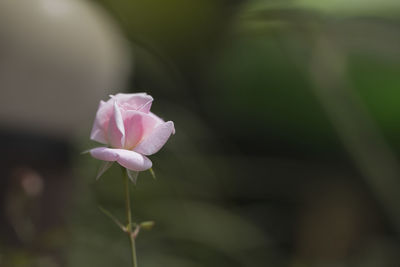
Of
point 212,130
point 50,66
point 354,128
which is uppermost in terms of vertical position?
point 50,66

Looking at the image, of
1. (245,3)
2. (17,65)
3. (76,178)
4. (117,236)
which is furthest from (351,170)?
(17,65)

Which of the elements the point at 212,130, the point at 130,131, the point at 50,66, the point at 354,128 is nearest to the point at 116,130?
the point at 130,131

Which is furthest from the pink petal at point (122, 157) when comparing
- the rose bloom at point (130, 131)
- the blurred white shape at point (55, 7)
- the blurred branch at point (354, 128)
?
the blurred branch at point (354, 128)

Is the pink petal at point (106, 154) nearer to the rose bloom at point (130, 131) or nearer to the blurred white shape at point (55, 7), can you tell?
the rose bloom at point (130, 131)

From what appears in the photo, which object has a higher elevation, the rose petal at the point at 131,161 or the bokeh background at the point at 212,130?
the rose petal at the point at 131,161

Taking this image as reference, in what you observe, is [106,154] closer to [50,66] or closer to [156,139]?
[156,139]

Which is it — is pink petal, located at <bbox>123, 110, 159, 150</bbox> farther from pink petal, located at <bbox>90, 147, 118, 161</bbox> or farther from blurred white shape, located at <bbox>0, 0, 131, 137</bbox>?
blurred white shape, located at <bbox>0, 0, 131, 137</bbox>
